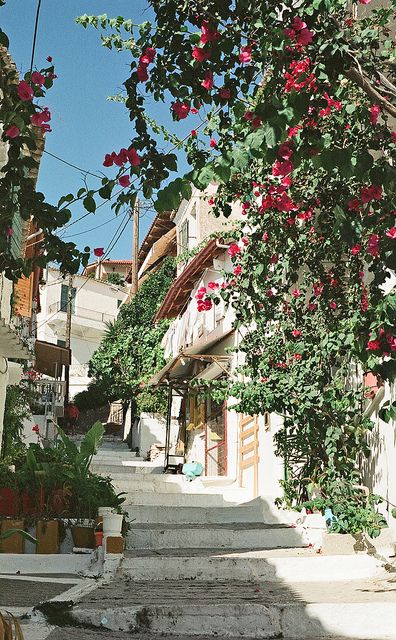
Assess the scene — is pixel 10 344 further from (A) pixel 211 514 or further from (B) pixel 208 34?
(B) pixel 208 34

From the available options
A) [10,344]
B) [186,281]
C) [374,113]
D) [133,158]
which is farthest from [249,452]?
[133,158]

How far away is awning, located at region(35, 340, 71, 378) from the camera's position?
1157 inches

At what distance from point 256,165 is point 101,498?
5.59 meters

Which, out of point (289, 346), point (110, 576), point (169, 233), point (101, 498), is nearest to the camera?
point (110, 576)

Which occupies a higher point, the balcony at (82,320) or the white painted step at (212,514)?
the balcony at (82,320)

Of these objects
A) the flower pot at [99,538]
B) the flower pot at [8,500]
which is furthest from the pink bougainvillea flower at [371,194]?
the flower pot at [8,500]

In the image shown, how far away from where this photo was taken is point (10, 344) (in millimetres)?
12117

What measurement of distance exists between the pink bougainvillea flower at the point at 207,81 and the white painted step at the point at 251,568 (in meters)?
6.02

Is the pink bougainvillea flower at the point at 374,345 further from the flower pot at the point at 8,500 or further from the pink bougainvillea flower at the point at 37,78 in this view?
the flower pot at the point at 8,500

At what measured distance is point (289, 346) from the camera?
11.2m

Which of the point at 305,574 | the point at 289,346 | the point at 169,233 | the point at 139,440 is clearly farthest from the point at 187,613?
the point at 169,233

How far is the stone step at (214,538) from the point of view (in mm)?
11727

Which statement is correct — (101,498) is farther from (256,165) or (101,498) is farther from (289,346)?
(256,165)

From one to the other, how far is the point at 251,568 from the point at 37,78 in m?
6.58
